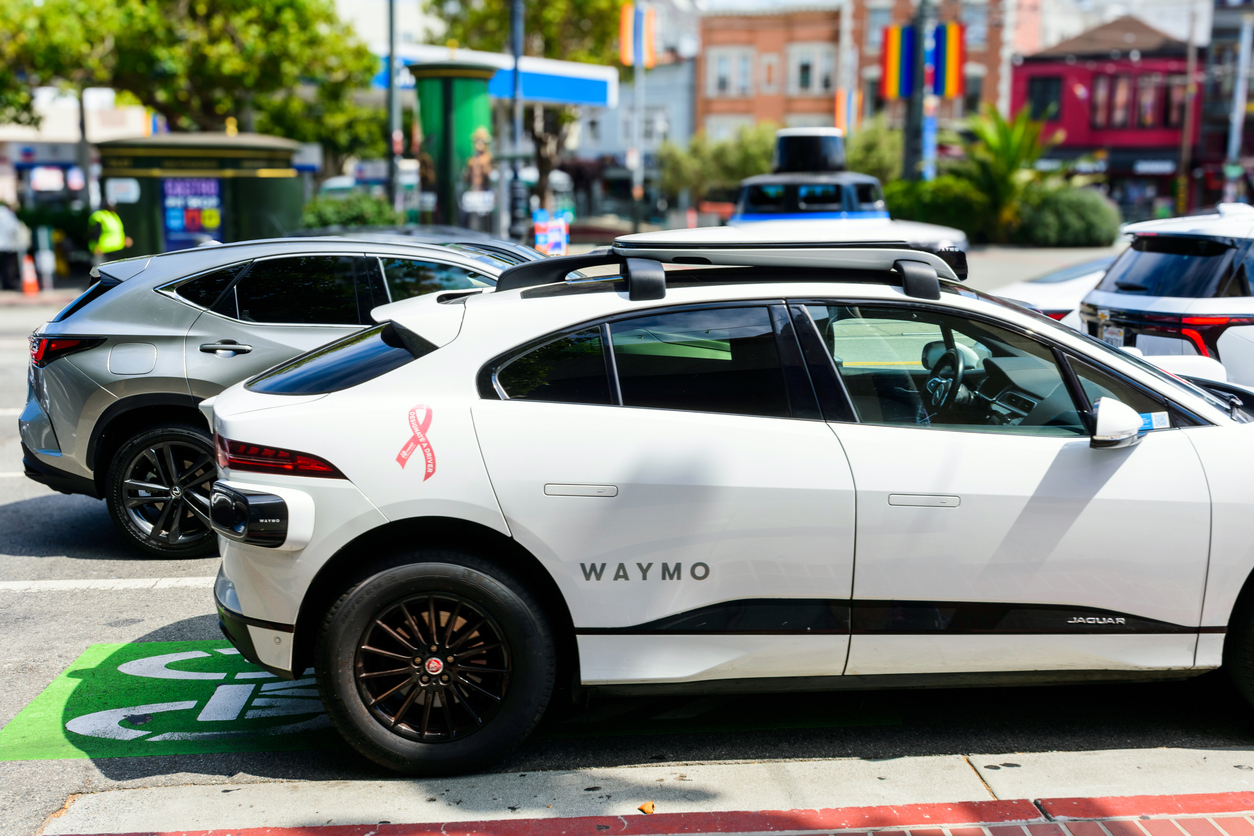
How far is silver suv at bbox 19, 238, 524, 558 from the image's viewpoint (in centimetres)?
608

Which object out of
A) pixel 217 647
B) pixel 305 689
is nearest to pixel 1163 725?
pixel 305 689

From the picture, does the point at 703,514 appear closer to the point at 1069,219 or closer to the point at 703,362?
the point at 703,362

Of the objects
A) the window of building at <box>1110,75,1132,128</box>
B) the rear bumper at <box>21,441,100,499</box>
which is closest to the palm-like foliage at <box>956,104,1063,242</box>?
the rear bumper at <box>21,441,100,499</box>

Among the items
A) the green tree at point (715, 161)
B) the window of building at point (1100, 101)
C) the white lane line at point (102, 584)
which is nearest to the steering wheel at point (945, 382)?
the white lane line at point (102, 584)

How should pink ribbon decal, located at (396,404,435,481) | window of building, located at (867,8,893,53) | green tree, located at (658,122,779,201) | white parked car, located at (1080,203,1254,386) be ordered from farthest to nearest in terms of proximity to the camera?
window of building, located at (867,8,893,53)
green tree, located at (658,122,779,201)
white parked car, located at (1080,203,1254,386)
pink ribbon decal, located at (396,404,435,481)

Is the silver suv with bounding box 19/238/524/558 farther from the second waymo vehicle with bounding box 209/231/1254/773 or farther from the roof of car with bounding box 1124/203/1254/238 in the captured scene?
the roof of car with bounding box 1124/203/1254/238

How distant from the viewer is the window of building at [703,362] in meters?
3.72

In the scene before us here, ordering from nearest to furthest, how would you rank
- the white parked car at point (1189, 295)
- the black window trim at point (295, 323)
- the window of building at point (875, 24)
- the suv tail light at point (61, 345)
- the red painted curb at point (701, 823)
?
the red painted curb at point (701, 823) < the suv tail light at point (61, 345) < the black window trim at point (295, 323) < the white parked car at point (1189, 295) < the window of building at point (875, 24)

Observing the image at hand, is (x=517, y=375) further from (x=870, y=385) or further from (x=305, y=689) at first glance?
(x=305, y=689)

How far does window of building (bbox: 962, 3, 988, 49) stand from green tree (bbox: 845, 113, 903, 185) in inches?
646

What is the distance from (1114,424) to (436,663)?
7.41 feet

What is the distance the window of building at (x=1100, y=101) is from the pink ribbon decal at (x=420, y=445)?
2427 inches

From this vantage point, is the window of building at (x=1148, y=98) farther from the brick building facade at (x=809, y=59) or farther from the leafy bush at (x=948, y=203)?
the leafy bush at (x=948, y=203)

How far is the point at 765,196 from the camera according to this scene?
19266 millimetres
